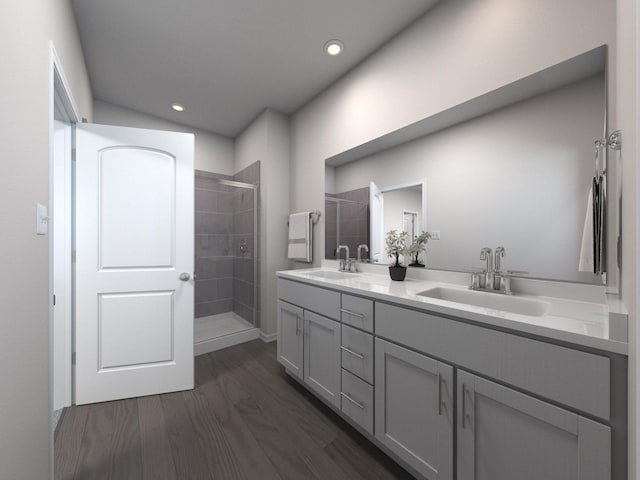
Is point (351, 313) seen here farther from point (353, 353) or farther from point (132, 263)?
point (132, 263)

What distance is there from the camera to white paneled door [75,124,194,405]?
1.80 meters

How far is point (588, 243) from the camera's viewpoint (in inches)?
44.1

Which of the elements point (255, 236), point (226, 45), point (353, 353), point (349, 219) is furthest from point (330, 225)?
point (226, 45)

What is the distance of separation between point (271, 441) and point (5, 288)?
1.38 meters

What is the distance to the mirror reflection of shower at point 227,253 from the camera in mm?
3182

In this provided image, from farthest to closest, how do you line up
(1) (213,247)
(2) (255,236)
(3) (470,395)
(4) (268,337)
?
(1) (213,247) < (2) (255,236) < (4) (268,337) < (3) (470,395)

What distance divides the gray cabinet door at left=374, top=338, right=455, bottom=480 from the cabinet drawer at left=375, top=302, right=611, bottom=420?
8 cm

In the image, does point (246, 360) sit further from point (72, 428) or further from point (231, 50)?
point (231, 50)

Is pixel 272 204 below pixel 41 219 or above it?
above

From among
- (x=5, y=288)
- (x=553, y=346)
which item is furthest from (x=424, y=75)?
(x=5, y=288)

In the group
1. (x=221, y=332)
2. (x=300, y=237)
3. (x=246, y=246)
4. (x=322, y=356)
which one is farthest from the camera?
(x=246, y=246)

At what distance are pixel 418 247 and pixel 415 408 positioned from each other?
95 centimetres

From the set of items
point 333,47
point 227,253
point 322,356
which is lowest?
point 322,356

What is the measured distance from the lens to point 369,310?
139cm
